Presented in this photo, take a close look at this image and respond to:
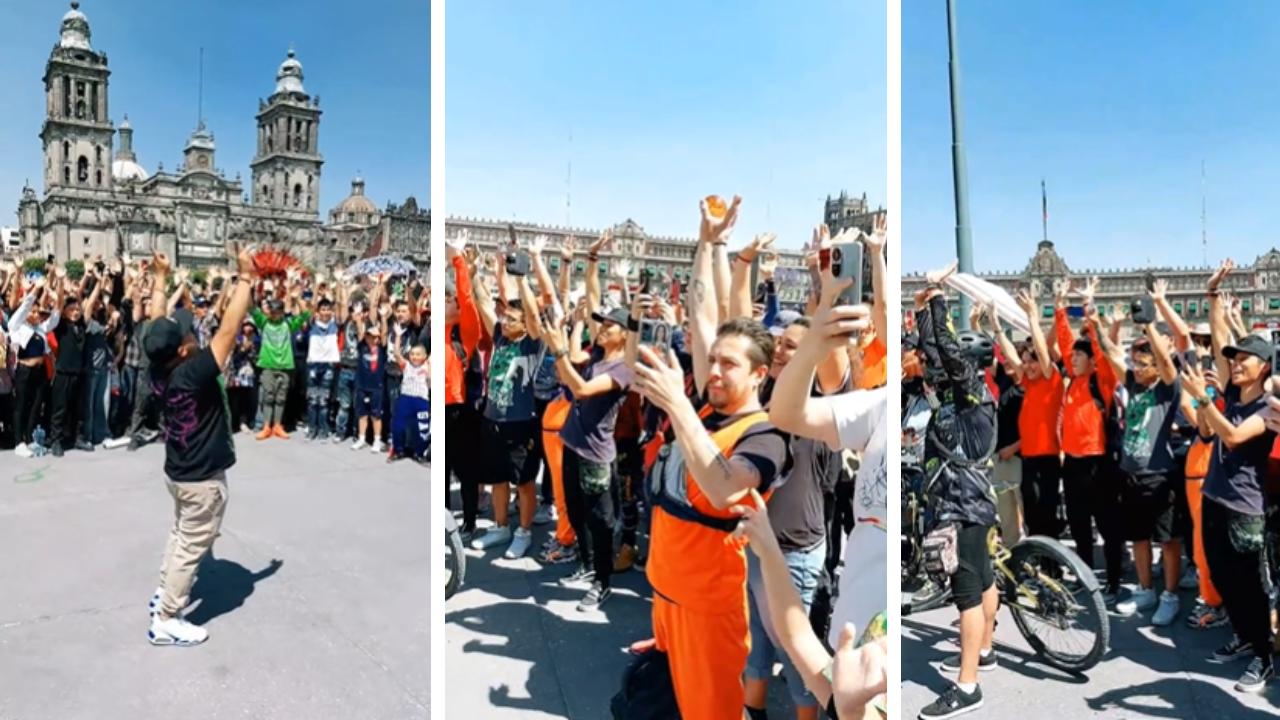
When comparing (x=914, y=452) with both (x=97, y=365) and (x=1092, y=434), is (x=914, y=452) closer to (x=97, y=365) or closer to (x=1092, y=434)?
(x=1092, y=434)

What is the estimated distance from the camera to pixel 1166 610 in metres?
3.90

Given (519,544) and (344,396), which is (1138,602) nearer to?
(519,544)

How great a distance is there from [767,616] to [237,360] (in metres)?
7.38

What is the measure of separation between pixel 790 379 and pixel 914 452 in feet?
5.14

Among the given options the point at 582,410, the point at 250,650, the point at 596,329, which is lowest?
the point at 250,650

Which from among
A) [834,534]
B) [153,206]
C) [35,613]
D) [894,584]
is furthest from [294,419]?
[153,206]

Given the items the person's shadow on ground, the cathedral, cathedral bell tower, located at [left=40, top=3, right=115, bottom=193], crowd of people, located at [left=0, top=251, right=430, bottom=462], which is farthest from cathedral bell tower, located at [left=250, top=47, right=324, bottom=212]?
the person's shadow on ground

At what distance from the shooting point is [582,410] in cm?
326

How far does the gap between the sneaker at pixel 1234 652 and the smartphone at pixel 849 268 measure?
9.51ft

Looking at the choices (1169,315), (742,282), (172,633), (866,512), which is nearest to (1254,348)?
(1169,315)

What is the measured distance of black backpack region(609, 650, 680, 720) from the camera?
6.93ft

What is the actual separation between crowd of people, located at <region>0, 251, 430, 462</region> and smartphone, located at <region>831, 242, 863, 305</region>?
4.68 metres

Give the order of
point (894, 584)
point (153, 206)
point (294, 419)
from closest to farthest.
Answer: point (894, 584)
point (294, 419)
point (153, 206)

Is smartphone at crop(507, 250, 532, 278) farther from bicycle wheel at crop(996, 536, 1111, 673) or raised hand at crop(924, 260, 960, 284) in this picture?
bicycle wheel at crop(996, 536, 1111, 673)
